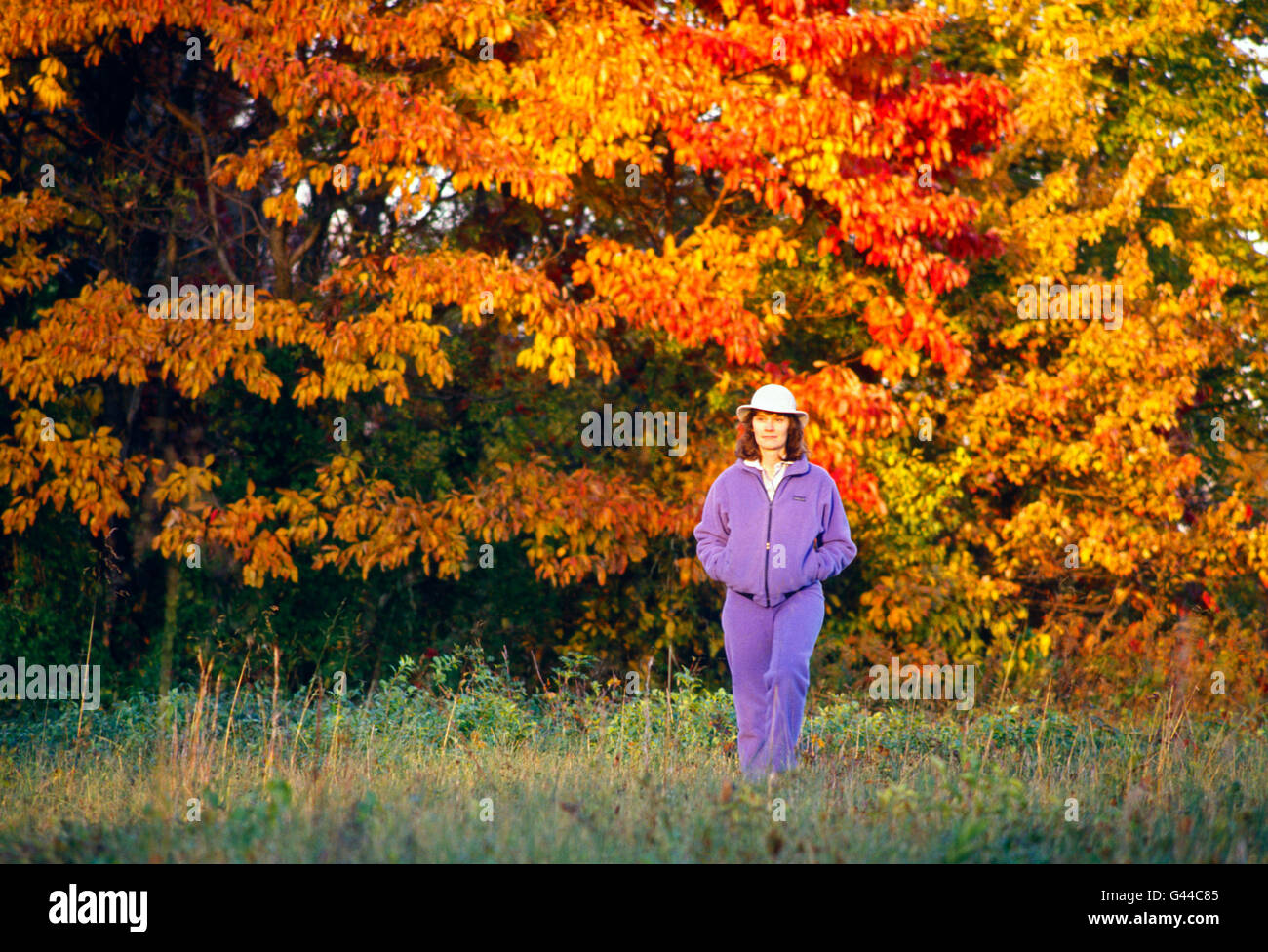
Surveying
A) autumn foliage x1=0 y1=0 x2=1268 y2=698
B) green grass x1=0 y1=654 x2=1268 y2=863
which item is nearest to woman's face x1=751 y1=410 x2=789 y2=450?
green grass x1=0 y1=654 x2=1268 y2=863

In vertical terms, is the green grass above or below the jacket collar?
below

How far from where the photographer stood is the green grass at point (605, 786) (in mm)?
4355

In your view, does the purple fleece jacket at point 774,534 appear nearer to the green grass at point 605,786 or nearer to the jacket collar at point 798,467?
the jacket collar at point 798,467

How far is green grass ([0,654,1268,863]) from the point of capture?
4.36m

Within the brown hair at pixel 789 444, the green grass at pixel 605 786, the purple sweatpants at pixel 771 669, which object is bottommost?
the green grass at pixel 605 786

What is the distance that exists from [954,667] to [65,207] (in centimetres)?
754

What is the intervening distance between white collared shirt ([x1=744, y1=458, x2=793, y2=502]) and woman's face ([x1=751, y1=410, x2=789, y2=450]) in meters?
0.08

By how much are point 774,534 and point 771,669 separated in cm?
59

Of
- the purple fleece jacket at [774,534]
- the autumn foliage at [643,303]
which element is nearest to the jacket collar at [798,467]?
the purple fleece jacket at [774,534]

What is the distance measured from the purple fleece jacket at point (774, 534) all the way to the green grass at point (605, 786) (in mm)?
860

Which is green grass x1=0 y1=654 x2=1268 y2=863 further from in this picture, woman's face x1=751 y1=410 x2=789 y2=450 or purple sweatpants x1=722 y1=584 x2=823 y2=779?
woman's face x1=751 y1=410 x2=789 y2=450

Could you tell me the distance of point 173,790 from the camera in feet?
18.1

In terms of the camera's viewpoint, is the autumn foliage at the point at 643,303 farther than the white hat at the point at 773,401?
Yes
